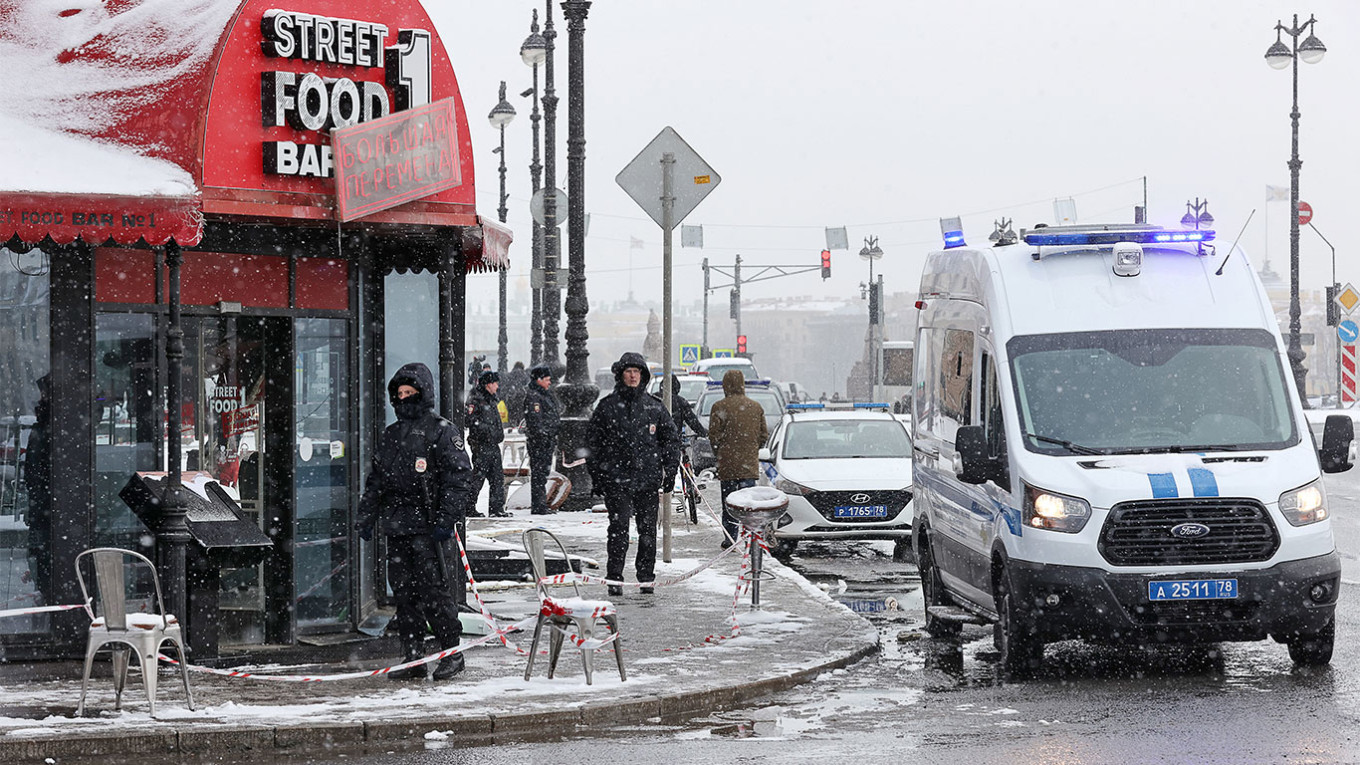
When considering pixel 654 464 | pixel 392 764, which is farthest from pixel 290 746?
pixel 654 464

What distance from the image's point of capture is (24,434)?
10.5 m

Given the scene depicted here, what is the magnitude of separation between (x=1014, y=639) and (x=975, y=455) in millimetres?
1074

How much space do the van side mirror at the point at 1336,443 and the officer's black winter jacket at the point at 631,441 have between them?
5.33 metres

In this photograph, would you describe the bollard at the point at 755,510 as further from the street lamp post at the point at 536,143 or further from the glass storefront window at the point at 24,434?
the street lamp post at the point at 536,143

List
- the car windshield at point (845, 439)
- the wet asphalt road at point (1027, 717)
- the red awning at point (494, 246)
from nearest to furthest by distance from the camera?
the wet asphalt road at point (1027, 717) → the red awning at point (494, 246) → the car windshield at point (845, 439)

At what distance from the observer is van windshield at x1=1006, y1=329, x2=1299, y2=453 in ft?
33.8

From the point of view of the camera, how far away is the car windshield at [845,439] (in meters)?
19.1

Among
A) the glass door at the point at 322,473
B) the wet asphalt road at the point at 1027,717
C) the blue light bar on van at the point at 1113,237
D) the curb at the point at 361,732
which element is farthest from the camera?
the glass door at the point at 322,473

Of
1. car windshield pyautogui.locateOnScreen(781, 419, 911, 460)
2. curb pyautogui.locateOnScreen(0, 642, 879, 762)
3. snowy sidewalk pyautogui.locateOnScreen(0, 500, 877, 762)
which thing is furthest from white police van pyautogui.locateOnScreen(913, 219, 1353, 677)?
car windshield pyautogui.locateOnScreen(781, 419, 911, 460)

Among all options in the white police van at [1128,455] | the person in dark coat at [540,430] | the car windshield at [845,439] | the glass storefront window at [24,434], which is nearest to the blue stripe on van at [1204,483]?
the white police van at [1128,455]

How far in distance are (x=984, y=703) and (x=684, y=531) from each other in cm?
1115

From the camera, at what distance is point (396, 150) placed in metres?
10.8

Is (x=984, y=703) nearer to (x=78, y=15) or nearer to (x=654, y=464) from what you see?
(x=654, y=464)

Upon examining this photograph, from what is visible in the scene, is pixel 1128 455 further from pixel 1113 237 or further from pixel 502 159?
pixel 502 159
